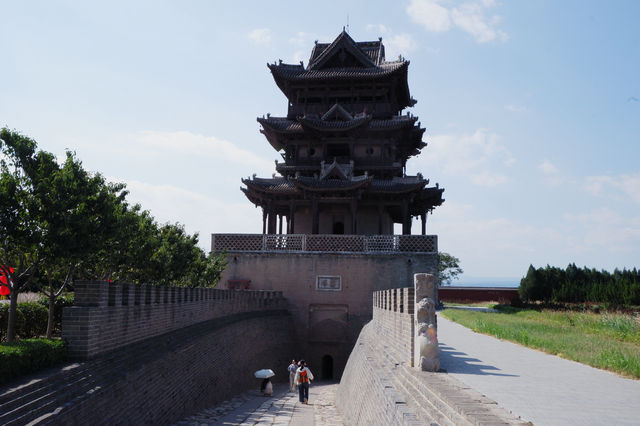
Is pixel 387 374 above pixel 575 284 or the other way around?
the other way around

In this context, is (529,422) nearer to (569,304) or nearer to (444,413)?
(444,413)

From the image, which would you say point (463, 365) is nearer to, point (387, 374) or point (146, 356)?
point (387, 374)

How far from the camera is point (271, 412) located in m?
13.7

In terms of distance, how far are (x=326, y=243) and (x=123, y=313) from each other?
50.4ft

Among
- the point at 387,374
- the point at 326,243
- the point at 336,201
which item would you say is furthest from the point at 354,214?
the point at 387,374

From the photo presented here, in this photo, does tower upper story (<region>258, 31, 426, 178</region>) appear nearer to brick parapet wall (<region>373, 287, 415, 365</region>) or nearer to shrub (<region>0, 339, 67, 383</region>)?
Result: brick parapet wall (<region>373, 287, 415, 365</region>)

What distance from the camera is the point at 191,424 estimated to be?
1045cm

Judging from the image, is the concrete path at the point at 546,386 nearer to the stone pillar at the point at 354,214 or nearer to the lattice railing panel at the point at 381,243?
the lattice railing panel at the point at 381,243

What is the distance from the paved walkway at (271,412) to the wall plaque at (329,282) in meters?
6.38

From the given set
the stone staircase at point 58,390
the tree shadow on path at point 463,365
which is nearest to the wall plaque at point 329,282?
the tree shadow on path at point 463,365

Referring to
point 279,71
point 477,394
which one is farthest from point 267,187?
point 477,394

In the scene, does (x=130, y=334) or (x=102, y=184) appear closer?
(x=130, y=334)

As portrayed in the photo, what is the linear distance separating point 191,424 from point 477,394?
6915mm

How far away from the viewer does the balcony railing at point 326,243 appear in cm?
2362
